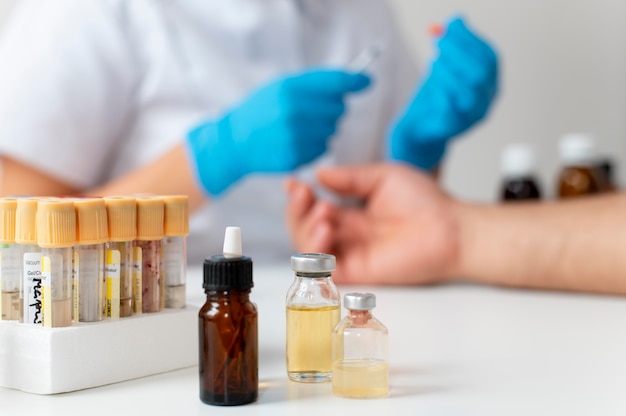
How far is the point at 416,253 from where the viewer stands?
1.23 metres

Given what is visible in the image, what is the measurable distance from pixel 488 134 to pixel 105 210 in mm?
2116

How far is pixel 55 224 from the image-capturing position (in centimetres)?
66

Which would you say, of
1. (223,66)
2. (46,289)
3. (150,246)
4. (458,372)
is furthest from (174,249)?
(223,66)

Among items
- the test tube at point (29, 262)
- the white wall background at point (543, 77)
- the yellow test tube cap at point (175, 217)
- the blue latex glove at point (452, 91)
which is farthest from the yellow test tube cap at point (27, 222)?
the white wall background at point (543, 77)

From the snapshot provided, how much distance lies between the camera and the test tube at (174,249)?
2.43 feet

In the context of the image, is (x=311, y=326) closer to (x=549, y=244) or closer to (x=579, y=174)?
(x=549, y=244)

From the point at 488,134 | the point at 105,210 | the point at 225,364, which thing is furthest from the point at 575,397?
the point at 488,134

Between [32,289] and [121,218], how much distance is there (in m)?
0.09

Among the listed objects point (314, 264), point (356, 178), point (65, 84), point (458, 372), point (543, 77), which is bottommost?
point (458, 372)

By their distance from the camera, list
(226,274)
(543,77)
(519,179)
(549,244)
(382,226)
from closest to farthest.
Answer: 1. (226,274)
2. (549,244)
3. (382,226)
4. (519,179)
5. (543,77)

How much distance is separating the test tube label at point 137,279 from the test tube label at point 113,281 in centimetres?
2

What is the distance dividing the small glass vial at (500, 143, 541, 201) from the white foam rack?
1.06 metres

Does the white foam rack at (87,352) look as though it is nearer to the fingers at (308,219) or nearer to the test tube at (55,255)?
the test tube at (55,255)

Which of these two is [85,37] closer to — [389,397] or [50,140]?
[50,140]
